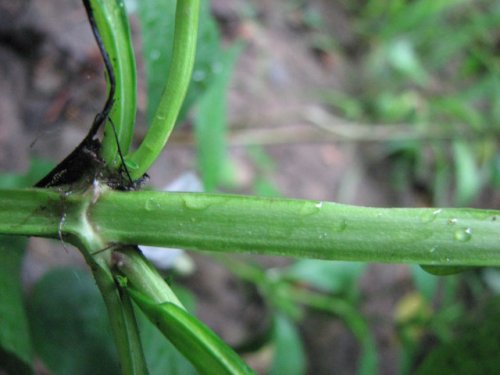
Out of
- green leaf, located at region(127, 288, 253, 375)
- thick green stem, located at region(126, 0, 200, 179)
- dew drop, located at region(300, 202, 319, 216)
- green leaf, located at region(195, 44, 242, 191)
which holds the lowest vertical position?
green leaf, located at region(127, 288, 253, 375)

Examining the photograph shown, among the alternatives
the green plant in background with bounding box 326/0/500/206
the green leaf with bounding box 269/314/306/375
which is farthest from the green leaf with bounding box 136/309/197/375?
the green plant in background with bounding box 326/0/500/206

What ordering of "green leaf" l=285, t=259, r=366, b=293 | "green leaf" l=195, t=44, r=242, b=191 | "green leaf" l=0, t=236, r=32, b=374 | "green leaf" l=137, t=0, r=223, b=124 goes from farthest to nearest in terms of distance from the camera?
"green leaf" l=285, t=259, r=366, b=293
"green leaf" l=195, t=44, r=242, b=191
"green leaf" l=137, t=0, r=223, b=124
"green leaf" l=0, t=236, r=32, b=374

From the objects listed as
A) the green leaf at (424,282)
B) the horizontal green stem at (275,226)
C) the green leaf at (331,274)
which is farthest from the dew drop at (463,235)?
the green leaf at (331,274)

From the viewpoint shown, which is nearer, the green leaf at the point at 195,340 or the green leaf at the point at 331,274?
the green leaf at the point at 195,340

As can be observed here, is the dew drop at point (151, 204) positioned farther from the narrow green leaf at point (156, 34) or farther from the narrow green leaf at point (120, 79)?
the narrow green leaf at point (156, 34)

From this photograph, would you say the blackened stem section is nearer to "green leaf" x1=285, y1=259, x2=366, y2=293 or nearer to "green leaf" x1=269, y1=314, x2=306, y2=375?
"green leaf" x1=269, y1=314, x2=306, y2=375

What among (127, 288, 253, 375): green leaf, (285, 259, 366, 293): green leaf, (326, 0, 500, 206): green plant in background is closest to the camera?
(127, 288, 253, 375): green leaf

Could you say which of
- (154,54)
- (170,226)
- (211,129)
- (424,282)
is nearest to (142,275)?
(170,226)

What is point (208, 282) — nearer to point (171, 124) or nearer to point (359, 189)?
point (359, 189)

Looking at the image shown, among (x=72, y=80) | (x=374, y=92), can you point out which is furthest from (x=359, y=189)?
(x=72, y=80)
